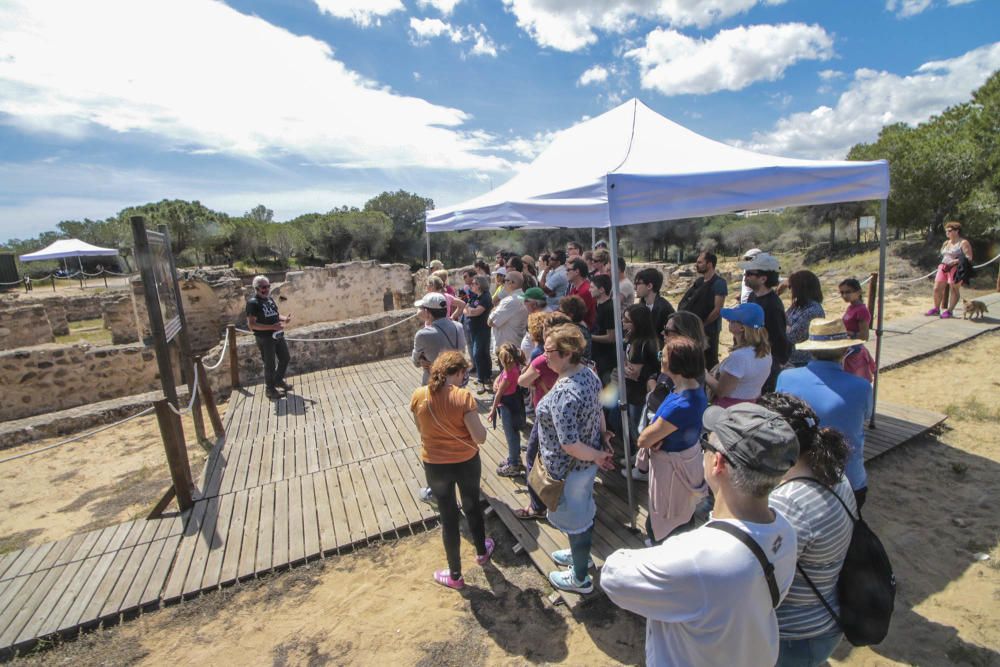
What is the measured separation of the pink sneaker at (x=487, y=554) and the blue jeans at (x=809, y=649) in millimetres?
2036

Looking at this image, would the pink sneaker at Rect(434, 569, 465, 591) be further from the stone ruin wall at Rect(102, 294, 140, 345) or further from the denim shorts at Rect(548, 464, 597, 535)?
the stone ruin wall at Rect(102, 294, 140, 345)

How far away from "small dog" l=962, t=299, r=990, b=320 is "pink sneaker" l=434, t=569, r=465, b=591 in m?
10.7

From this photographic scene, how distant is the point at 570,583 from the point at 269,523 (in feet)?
8.37

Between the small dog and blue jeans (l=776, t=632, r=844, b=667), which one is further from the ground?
blue jeans (l=776, t=632, r=844, b=667)

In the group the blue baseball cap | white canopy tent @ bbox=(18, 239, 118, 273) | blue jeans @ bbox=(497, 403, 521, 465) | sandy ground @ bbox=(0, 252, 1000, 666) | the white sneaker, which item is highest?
white canopy tent @ bbox=(18, 239, 118, 273)

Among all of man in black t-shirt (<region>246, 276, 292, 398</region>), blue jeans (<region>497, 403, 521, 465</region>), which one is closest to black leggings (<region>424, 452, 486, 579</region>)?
blue jeans (<region>497, 403, 521, 465</region>)

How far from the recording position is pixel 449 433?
2836 mm

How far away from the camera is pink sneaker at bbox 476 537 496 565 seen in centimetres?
337

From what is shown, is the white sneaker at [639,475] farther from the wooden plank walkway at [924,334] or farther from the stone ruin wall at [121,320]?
the stone ruin wall at [121,320]

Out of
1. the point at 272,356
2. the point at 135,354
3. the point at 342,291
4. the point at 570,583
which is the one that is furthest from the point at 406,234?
the point at 570,583

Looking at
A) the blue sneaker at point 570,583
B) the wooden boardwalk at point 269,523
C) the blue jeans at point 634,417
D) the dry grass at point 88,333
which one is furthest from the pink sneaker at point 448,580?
the dry grass at point 88,333

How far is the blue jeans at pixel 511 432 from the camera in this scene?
4.25 meters

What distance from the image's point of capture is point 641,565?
1297 mm

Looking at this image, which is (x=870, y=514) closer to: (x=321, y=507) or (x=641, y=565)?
(x=641, y=565)
